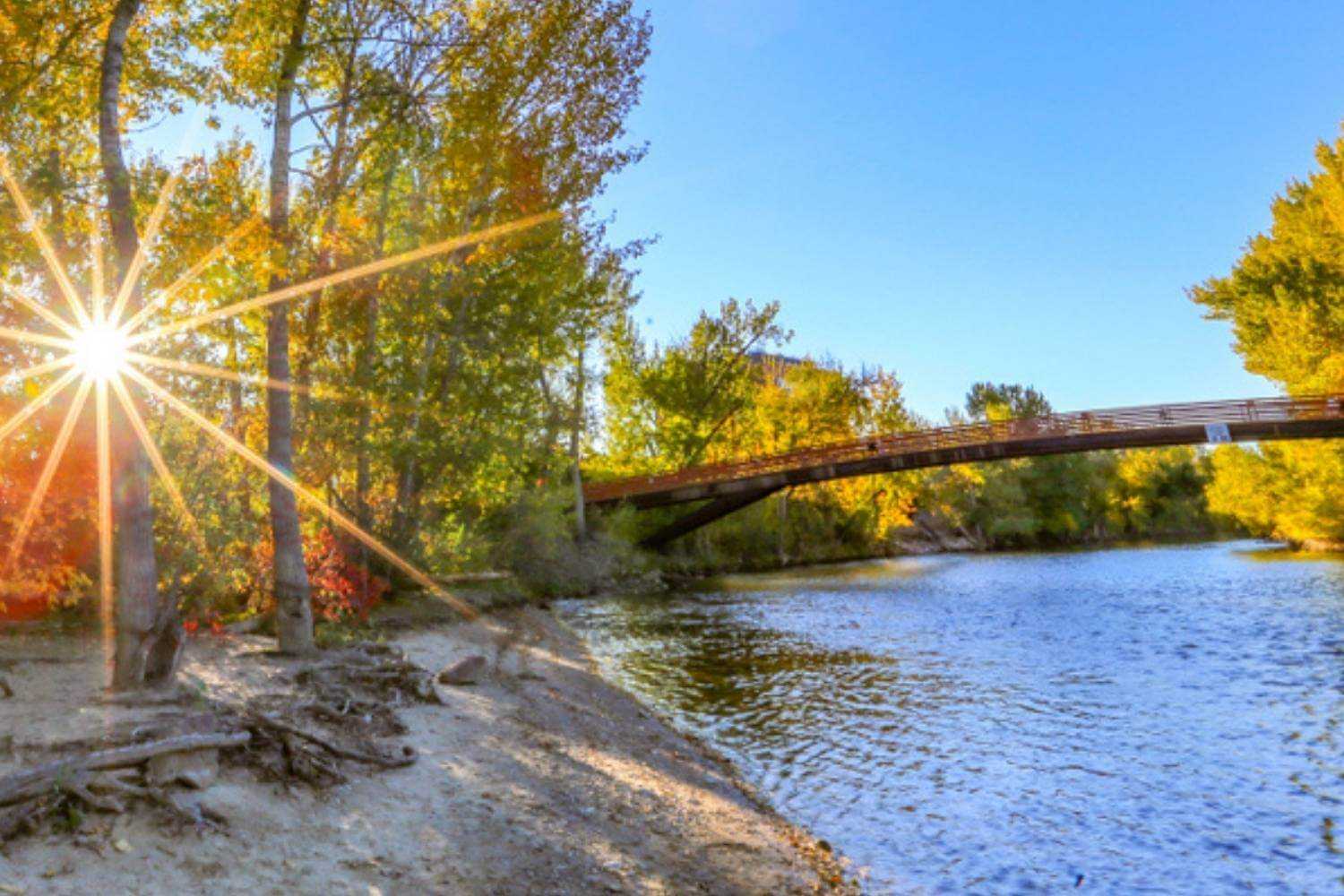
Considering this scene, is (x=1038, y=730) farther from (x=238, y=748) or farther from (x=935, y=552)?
(x=935, y=552)

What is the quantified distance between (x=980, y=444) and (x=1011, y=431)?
9.22ft

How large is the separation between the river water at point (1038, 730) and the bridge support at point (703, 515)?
54.2 ft

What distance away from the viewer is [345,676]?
34.1 ft

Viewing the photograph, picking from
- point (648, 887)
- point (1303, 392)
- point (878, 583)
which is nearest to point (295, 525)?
point (648, 887)

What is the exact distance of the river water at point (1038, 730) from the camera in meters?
6.88

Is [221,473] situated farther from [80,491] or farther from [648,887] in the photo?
[648,887]

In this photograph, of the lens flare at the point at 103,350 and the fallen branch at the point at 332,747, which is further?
the lens flare at the point at 103,350

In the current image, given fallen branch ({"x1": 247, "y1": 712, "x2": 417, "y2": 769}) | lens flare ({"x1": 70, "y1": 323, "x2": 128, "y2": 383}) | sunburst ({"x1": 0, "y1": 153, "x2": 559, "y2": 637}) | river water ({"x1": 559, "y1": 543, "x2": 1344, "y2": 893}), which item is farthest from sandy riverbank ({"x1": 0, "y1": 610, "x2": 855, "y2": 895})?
lens flare ({"x1": 70, "y1": 323, "x2": 128, "y2": 383})

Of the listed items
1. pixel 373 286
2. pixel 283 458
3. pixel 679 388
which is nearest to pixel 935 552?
pixel 679 388

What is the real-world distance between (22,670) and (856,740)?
408 inches

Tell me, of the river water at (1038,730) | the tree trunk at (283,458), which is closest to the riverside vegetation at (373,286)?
the tree trunk at (283,458)

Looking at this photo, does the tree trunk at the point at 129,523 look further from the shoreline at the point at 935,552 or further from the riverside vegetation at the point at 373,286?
the shoreline at the point at 935,552

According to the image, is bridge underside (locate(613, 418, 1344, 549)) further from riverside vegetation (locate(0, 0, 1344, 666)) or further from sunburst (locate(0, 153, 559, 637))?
Result: sunburst (locate(0, 153, 559, 637))

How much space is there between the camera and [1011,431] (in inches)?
1538
